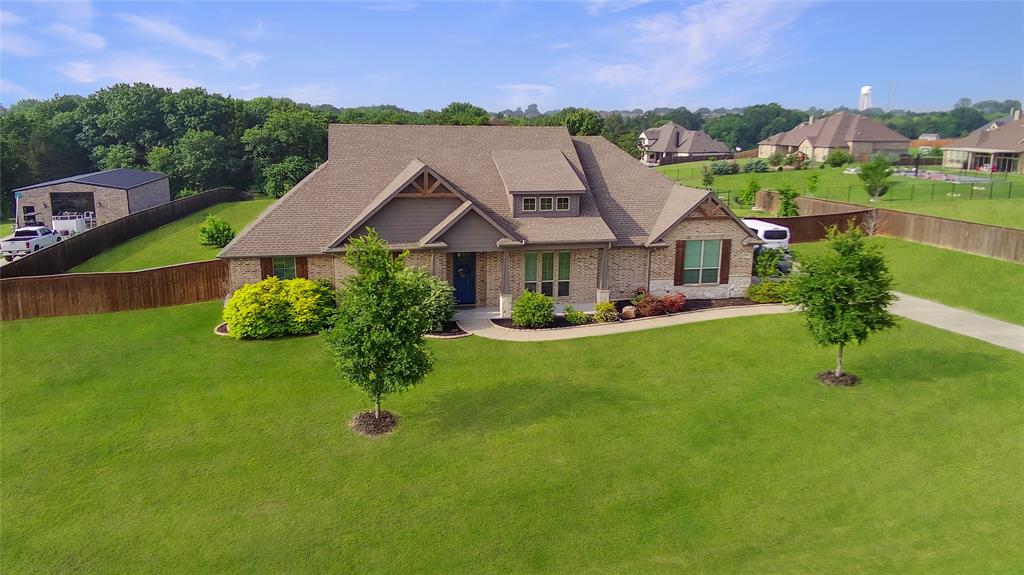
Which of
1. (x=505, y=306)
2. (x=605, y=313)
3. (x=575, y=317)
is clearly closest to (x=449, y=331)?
(x=505, y=306)

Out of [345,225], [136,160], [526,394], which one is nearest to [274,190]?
[136,160]

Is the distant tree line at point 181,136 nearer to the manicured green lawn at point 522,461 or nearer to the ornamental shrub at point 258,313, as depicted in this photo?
the ornamental shrub at point 258,313

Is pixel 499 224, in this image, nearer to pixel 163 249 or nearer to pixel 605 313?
pixel 605 313

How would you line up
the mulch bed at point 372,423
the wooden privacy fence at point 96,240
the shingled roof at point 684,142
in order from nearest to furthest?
the mulch bed at point 372,423
the wooden privacy fence at point 96,240
the shingled roof at point 684,142

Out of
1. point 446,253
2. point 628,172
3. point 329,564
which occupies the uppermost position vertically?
point 628,172

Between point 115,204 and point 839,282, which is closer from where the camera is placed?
point 839,282

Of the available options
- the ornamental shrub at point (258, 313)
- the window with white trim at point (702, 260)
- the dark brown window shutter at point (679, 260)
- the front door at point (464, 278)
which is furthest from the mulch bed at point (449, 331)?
the window with white trim at point (702, 260)

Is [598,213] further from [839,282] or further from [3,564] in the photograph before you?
[3,564]
